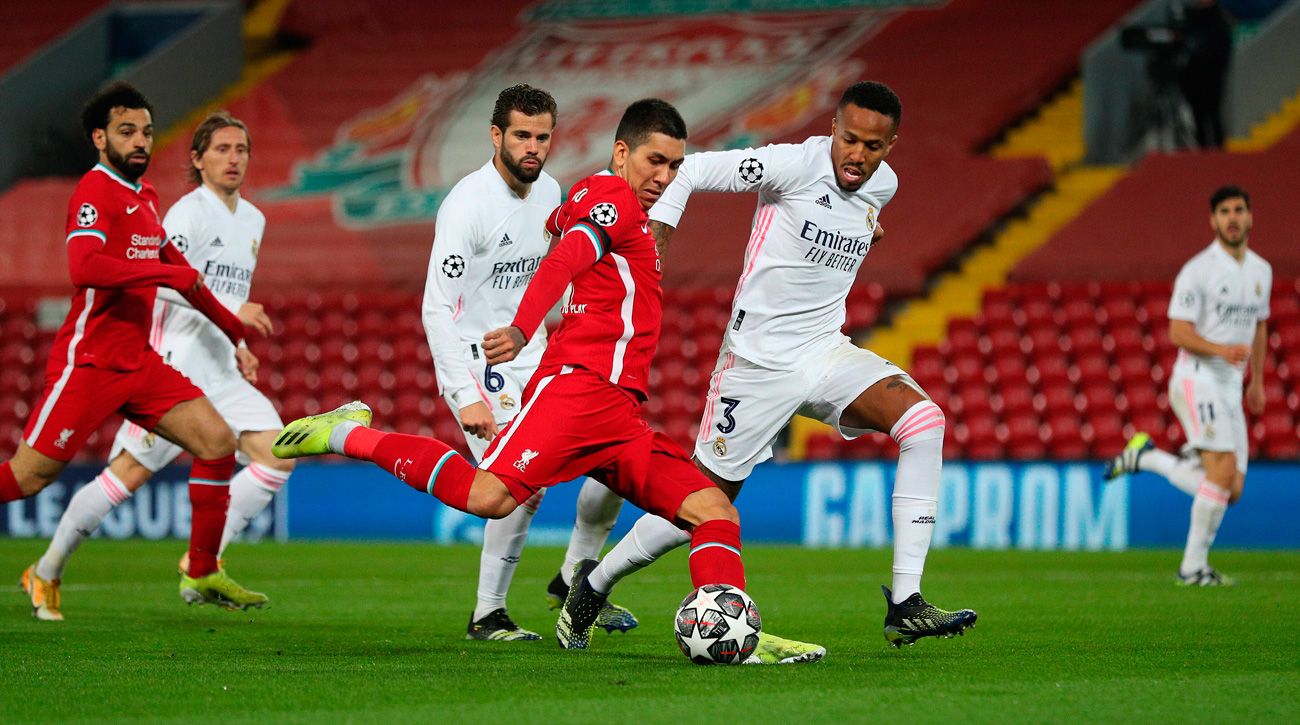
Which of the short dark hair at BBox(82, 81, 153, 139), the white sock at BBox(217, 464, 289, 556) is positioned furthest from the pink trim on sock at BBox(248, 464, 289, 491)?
the short dark hair at BBox(82, 81, 153, 139)

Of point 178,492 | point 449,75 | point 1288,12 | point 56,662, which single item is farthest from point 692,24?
point 56,662

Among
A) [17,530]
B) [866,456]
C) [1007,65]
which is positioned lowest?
[17,530]

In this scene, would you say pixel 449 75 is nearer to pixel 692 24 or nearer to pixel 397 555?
pixel 692 24

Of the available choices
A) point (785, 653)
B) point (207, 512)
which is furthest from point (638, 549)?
point (207, 512)

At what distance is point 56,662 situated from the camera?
5.53m

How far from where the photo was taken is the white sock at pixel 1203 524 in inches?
370

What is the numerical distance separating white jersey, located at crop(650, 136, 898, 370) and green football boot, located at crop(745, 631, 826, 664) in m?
1.18

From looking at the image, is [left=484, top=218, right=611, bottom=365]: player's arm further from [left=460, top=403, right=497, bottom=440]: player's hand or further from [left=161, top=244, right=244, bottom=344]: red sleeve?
[left=161, top=244, right=244, bottom=344]: red sleeve

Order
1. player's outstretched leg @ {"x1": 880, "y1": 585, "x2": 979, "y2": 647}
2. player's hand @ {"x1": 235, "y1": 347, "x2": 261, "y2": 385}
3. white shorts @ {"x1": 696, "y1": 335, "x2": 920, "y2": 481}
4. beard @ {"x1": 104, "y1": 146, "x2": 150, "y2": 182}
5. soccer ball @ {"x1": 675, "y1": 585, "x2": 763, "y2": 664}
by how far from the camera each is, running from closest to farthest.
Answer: soccer ball @ {"x1": 675, "y1": 585, "x2": 763, "y2": 664} < player's outstretched leg @ {"x1": 880, "y1": 585, "x2": 979, "y2": 647} < white shorts @ {"x1": 696, "y1": 335, "x2": 920, "y2": 481} < beard @ {"x1": 104, "y1": 146, "x2": 150, "y2": 182} < player's hand @ {"x1": 235, "y1": 347, "x2": 261, "y2": 385}

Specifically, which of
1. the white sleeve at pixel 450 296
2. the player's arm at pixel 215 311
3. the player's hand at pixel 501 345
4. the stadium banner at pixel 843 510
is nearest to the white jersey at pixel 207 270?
the player's arm at pixel 215 311

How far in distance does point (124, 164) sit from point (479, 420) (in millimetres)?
2121

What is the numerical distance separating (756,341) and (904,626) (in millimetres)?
1295

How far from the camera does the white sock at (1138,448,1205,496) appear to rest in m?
10.3

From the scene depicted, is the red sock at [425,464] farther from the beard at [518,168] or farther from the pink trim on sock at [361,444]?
the beard at [518,168]
